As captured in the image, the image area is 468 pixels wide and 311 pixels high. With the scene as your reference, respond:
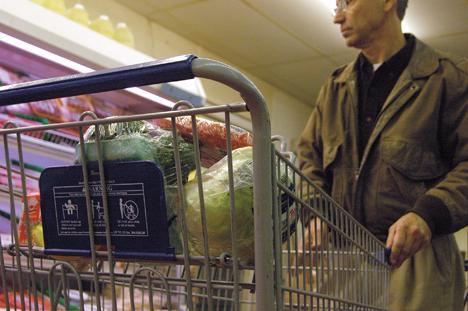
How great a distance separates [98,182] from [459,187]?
2.61 ft

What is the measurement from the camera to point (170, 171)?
67 cm

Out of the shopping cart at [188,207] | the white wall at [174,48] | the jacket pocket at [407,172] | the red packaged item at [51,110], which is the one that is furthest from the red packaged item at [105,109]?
the shopping cart at [188,207]

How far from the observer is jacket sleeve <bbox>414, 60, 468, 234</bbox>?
3.56ft

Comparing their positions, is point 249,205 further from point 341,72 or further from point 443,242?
point 341,72

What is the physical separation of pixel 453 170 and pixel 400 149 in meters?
0.13

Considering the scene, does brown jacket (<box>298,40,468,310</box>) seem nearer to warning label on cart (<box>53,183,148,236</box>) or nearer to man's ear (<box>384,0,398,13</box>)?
man's ear (<box>384,0,398,13</box>)

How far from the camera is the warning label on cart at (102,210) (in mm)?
629

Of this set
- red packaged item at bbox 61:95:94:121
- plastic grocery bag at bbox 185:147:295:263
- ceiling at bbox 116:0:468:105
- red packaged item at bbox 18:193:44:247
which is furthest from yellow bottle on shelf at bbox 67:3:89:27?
plastic grocery bag at bbox 185:147:295:263

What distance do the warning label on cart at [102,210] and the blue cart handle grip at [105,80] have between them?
0.12 meters

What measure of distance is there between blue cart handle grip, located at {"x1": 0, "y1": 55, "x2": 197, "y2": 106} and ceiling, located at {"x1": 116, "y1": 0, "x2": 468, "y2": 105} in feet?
7.58

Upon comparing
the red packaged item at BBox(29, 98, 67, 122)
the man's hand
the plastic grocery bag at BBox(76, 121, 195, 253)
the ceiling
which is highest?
the ceiling

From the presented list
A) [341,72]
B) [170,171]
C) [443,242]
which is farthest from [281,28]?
[170,171]

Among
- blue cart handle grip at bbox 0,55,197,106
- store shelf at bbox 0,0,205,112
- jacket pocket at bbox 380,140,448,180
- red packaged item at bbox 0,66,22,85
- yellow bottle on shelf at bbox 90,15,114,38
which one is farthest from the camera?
yellow bottle on shelf at bbox 90,15,114,38

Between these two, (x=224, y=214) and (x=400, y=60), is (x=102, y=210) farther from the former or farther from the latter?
(x=400, y=60)
